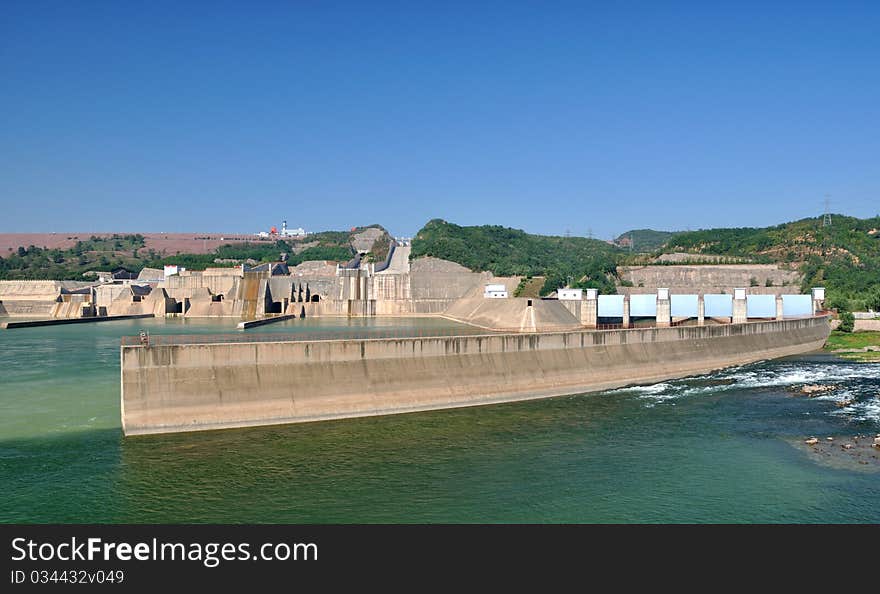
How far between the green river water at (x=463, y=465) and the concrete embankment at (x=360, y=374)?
107 cm

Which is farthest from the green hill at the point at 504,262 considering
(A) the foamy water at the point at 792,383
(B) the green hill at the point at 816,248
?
(A) the foamy water at the point at 792,383

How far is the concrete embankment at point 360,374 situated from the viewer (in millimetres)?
28359

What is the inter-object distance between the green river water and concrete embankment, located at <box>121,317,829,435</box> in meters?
1.07

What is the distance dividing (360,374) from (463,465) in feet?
31.4

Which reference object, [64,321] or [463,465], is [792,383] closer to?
[463,465]

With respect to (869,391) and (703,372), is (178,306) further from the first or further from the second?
(869,391)

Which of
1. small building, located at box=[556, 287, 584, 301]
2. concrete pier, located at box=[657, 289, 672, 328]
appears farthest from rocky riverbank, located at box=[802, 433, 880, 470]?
small building, located at box=[556, 287, 584, 301]

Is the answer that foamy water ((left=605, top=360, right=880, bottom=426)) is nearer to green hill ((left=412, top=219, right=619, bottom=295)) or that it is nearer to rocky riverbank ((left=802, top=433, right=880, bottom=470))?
rocky riverbank ((left=802, top=433, right=880, bottom=470))

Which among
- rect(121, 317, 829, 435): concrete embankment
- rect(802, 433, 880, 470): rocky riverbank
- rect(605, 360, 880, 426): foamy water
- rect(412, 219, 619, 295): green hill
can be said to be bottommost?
rect(802, 433, 880, 470): rocky riverbank

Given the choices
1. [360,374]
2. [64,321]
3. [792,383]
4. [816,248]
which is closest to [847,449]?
[792,383]

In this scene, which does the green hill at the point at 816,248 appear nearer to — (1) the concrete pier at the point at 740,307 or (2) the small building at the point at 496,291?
(1) the concrete pier at the point at 740,307

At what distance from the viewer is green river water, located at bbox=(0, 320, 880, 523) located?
19578mm

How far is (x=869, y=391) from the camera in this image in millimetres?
38812
